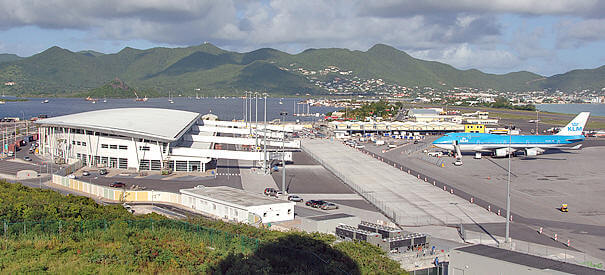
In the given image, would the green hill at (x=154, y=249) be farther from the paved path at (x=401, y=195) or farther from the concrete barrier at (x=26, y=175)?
the concrete barrier at (x=26, y=175)

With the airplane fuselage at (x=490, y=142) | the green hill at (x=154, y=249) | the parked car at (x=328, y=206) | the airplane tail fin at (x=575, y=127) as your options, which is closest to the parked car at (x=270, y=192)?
the parked car at (x=328, y=206)

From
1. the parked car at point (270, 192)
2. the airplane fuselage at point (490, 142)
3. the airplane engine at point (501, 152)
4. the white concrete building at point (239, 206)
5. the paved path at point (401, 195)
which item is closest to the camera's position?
the white concrete building at point (239, 206)

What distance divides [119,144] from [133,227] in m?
38.0

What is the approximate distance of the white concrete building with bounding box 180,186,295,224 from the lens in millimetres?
35125

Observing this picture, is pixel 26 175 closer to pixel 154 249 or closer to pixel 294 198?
pixel 294 198

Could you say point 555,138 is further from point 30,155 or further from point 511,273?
point 30,155

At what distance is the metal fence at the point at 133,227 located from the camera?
21.4 meters

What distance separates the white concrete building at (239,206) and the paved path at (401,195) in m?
8.81

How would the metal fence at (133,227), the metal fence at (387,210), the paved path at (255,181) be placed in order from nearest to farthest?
the metal fence at (133,227) < the metal fence at (387,210) < the paved path at (255,181)

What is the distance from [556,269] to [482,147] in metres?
56.4

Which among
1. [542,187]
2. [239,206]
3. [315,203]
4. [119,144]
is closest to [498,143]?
[542,187]

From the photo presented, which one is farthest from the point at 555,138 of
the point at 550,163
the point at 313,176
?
the point at 313,176

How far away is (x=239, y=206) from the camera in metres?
35.4

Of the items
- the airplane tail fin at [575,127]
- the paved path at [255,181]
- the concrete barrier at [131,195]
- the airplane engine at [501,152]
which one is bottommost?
the paved path at [255,181]
